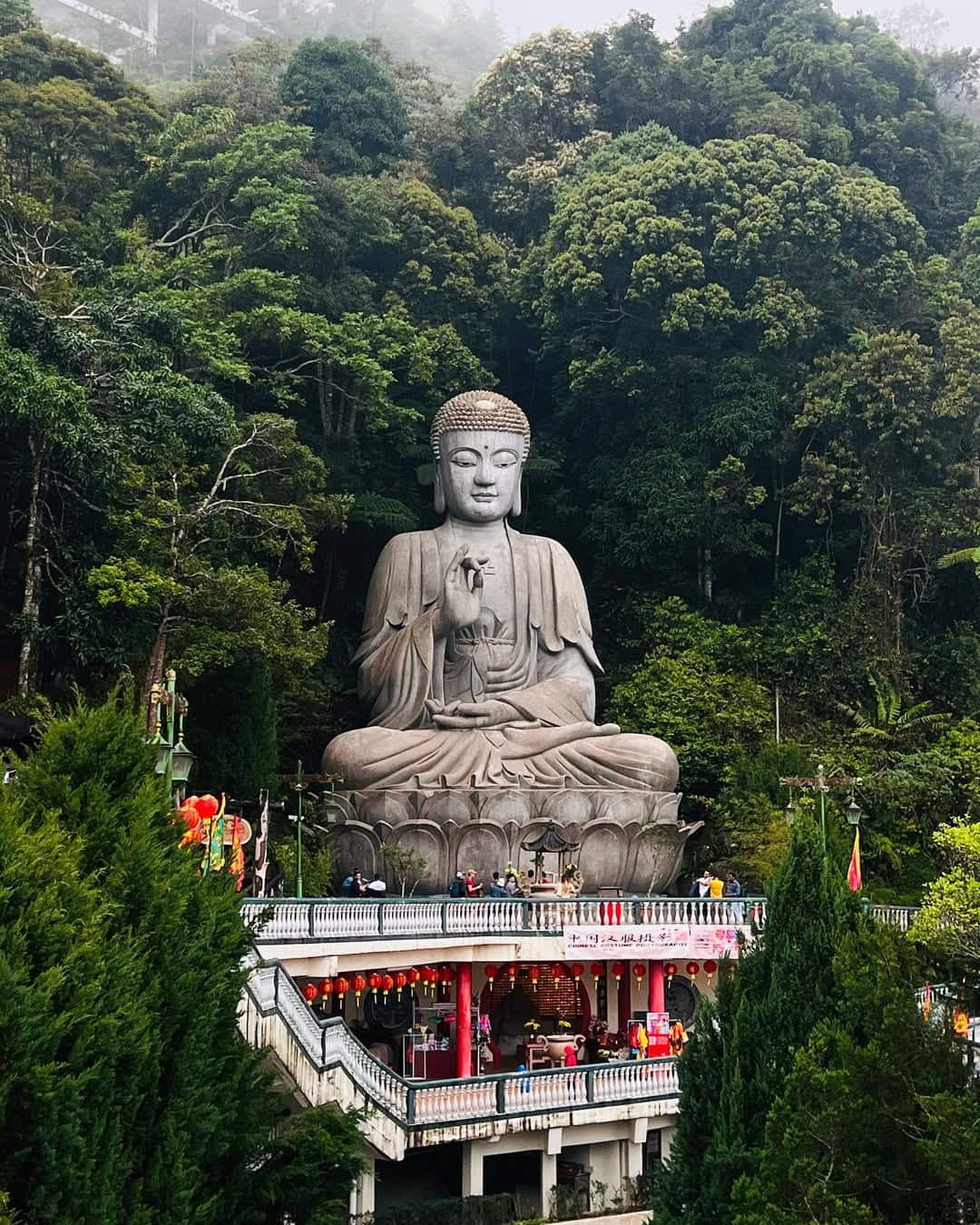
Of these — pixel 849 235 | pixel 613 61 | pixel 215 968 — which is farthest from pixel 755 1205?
pixel 613 61

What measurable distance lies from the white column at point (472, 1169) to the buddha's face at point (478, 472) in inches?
435

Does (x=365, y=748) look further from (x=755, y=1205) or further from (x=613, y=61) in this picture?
(x=613, y=61)

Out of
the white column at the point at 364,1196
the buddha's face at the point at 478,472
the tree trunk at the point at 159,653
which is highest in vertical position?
the buddha's face at the point at 478,472

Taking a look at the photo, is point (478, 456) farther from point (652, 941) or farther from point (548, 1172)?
point (548, 1172)

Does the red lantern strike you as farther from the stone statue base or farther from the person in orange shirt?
the person in orange shirt

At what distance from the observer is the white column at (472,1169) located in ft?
47.6

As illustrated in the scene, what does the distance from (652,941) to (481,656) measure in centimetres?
639

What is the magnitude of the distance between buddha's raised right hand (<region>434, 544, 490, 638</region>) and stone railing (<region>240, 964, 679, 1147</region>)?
7.73m

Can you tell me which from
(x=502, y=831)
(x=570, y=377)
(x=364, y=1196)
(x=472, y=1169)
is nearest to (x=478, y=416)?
(x=570, y=377)

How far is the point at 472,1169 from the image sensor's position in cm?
1450

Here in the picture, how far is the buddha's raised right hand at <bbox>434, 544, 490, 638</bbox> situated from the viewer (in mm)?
21859

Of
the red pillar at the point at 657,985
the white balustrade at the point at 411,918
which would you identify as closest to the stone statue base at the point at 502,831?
the red pillar at the point at 657,985

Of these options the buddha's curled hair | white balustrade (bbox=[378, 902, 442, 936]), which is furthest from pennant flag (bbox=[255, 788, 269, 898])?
the buddha's curled hair

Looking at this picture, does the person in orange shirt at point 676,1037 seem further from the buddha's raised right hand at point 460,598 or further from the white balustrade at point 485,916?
the buddha's raised right hand at point 460,598
